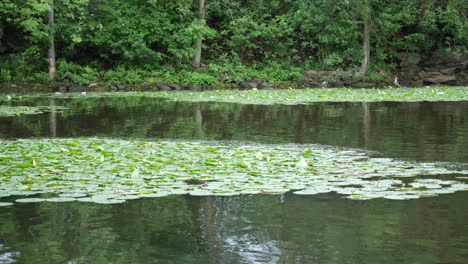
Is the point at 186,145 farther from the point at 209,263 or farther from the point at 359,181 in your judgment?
the point at 209,263

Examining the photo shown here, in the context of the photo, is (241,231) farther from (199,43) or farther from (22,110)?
(199,43)

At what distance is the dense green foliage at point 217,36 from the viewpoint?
26.2 meters

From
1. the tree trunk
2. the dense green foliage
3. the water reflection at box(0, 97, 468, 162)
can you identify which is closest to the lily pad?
the water reflection at box(0, 97, 468, 162)

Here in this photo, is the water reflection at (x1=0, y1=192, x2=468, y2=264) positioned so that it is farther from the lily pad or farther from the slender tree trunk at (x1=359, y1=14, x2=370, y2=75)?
the slender tree trunk at (x1=359, y1=14, x2=370, y2=75)

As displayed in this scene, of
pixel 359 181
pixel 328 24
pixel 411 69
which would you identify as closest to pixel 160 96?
pixel 328 24

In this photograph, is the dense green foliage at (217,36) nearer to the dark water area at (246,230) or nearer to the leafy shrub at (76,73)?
the leafy shrub at (76,73)

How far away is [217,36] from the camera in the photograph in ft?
96.7

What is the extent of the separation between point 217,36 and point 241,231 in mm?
25327

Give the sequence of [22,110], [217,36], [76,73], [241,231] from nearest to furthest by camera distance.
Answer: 1. [241,231]
2. [22,110]
3. [76,73]
4. [217,36]

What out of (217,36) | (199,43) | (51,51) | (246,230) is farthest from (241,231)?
(217,36)

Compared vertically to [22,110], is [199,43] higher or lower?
higher

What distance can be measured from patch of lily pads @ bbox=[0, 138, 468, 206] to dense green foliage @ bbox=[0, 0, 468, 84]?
56.1ft

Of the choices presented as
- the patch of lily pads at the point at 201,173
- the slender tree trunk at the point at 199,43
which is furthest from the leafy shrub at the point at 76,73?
the patch of lily pads at the point at 201,173

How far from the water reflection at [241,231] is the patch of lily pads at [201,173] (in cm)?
13
